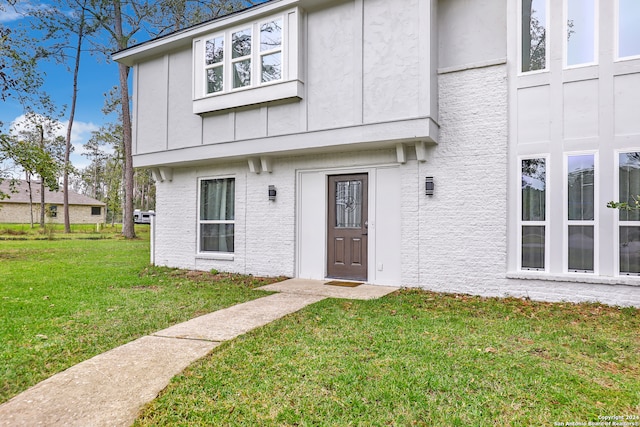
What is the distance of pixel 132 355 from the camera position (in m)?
3.66

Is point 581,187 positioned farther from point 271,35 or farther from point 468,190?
point 271,35

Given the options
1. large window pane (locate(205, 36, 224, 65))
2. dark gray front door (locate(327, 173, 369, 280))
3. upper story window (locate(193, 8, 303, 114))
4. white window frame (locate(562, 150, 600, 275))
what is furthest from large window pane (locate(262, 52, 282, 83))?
white window frame (locate(562, 150, 600, 275))

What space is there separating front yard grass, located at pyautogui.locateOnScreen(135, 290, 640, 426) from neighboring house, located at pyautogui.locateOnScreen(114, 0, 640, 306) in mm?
1650

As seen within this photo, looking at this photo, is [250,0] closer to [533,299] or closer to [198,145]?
[198,145]

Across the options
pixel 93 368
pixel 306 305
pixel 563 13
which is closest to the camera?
pixel 93 368

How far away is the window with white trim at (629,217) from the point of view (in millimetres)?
5582

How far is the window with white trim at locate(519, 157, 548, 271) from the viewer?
612cm

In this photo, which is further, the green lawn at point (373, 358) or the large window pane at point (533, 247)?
the large window pane at point (533, 247)

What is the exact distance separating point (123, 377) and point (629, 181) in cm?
668

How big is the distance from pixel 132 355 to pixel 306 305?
8.22 ft

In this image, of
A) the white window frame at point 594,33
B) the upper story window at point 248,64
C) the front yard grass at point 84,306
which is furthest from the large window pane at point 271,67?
the white window frame at point 594,33

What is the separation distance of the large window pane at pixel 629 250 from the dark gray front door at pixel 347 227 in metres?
3.90

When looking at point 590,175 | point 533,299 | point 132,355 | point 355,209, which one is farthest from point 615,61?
point 132,355

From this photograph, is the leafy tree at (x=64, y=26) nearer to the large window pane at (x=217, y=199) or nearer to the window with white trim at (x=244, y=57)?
the large window pane at (x=217, y=199)
